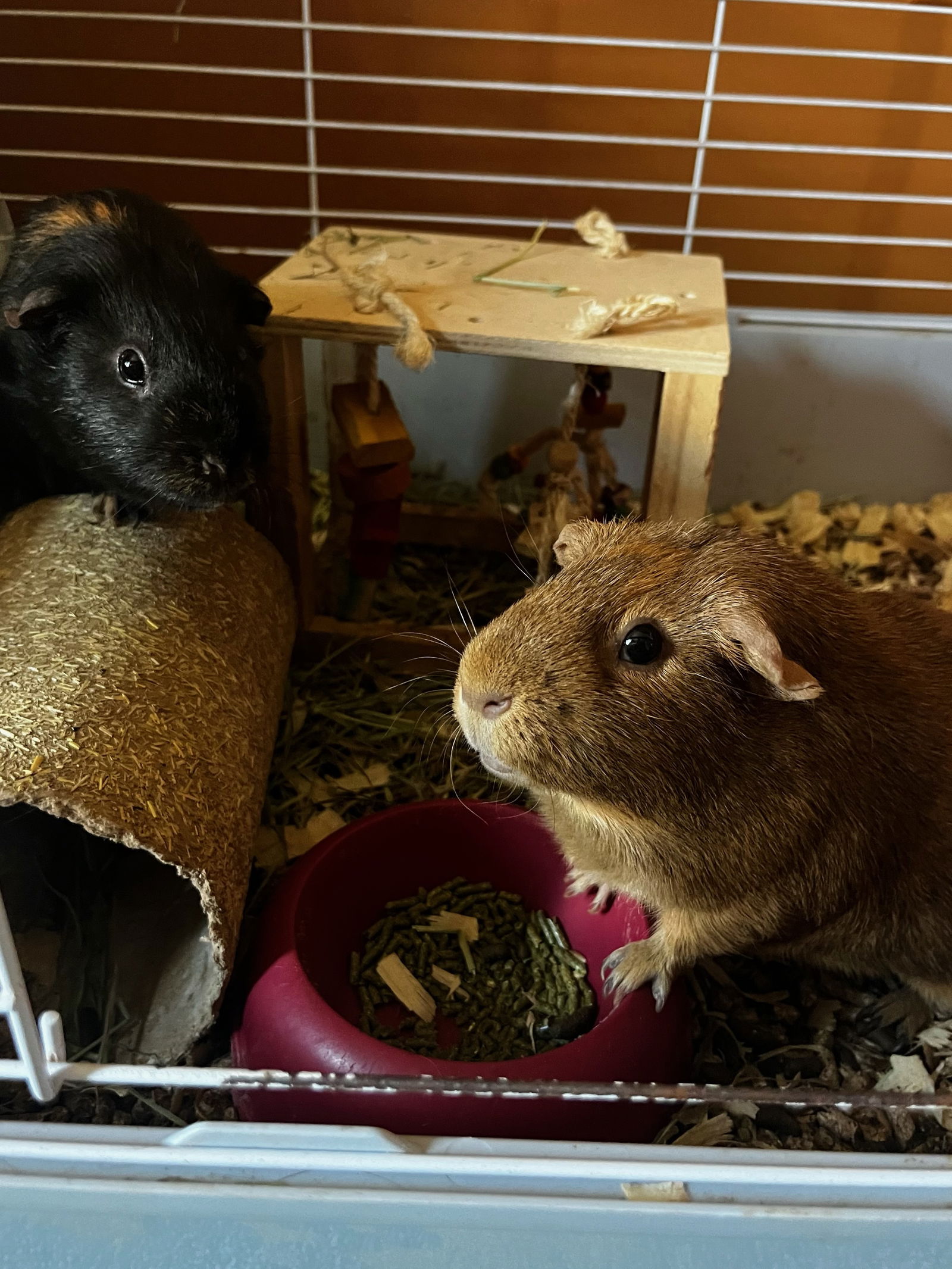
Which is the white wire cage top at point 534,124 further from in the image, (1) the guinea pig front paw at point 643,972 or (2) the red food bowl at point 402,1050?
(1) the guinea pig front paw at point 643,972

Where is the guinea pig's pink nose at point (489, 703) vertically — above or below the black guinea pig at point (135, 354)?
below

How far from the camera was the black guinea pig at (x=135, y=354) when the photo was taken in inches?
67.9

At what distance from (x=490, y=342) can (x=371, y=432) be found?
0.34 m

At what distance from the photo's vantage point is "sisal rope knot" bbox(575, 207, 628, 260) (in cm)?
243

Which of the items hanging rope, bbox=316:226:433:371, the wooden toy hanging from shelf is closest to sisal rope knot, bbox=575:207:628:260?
the wooden toy hanging from shelf

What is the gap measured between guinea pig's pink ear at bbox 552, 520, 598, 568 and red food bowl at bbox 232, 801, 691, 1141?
0.59 metres

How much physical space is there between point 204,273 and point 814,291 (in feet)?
6.24

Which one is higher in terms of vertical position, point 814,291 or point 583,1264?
point 814,291

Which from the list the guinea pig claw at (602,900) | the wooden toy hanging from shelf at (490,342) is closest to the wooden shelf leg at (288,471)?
the wooden toy hanging from shelf at (490,342)

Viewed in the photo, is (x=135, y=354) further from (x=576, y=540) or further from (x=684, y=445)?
(x=684, y=445)

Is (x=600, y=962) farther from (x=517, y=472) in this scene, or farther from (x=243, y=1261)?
(x=517, y=472)

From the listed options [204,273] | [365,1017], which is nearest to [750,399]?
[204,273]

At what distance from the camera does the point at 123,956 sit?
178 cm

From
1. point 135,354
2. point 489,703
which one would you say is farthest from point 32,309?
point 489,703
